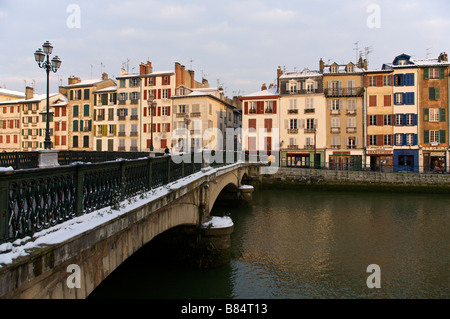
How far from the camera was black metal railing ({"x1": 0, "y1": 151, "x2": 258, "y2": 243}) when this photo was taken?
4.10 m

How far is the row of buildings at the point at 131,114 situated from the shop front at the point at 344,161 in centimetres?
1693

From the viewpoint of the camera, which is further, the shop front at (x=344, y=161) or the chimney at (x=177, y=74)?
the chimney at (x=177, y=74)

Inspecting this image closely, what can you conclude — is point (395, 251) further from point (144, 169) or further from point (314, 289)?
point (144, 169)

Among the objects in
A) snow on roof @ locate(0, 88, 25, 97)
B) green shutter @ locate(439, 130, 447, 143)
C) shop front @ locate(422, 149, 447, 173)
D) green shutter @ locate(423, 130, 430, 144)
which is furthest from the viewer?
snow on roof @ locate(0, 88, 25, 97)

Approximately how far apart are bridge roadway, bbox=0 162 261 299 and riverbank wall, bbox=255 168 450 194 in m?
31.9

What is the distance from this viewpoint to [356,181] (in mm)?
38125

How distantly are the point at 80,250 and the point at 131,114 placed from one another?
1969 inches

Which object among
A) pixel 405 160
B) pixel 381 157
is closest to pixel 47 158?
pixel 381 157

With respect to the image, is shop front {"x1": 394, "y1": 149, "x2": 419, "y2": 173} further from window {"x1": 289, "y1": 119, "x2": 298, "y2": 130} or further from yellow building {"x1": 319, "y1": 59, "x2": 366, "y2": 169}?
window {"x1": 289, "y1": 119, "x2": 298, "y2": 130}

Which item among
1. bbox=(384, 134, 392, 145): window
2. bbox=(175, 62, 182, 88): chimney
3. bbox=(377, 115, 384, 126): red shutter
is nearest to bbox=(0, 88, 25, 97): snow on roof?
bbox=(175, 62, 182, 88): chimney

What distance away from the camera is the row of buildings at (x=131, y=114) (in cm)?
4941

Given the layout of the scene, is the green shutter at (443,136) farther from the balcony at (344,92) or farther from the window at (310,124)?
the window at (310,124)

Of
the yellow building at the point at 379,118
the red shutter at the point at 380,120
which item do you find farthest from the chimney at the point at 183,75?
the red shutter at the point at 380,120

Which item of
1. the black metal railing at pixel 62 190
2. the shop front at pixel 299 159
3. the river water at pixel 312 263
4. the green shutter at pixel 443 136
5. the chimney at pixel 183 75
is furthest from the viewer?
the chimney at pixel 183 75
